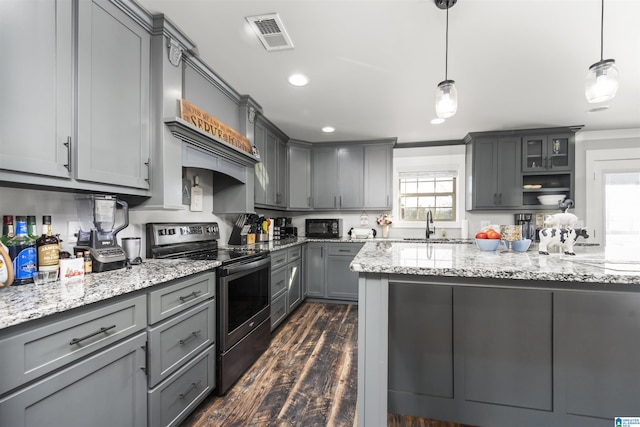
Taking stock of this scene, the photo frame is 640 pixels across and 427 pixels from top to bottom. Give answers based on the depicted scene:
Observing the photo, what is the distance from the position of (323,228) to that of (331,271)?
760 mm

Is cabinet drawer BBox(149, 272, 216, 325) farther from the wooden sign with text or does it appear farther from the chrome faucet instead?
the chrome faucet

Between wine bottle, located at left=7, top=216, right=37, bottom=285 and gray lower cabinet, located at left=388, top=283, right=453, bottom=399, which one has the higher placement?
wine bottle, located at left=7, top=216, right=37, bottom=285

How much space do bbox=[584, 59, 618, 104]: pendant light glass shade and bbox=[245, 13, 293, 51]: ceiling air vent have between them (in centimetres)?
171

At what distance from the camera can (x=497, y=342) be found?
1577mm

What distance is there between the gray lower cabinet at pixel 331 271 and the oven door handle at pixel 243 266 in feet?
4.79

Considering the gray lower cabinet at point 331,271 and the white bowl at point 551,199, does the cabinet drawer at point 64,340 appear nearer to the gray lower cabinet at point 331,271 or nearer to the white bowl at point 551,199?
the gray lower cabinet at point 331,271

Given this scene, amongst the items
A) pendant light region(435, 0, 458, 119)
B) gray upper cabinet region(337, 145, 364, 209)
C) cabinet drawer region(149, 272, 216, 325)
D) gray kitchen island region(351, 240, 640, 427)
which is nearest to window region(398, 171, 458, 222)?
gray upper cabinet region(337, 145, 364, 209)

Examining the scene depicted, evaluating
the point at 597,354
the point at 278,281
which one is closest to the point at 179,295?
the point at 278,281

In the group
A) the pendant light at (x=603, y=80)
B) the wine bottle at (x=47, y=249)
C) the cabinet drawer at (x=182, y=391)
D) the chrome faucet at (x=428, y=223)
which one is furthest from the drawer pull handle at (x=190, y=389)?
the chrome faucet at (x=428, y=223)

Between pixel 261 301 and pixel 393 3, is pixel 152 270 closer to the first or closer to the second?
pixel 261 301

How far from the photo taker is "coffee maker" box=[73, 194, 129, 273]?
150cm

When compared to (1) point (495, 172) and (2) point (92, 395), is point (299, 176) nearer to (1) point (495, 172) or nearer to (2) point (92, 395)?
(1) point (495, 172)

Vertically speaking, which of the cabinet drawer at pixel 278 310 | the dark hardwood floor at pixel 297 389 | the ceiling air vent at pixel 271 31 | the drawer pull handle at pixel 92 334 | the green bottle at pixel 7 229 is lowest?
the dark hardwood floor at pixel 297 389

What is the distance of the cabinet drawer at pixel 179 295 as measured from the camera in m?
1.40
